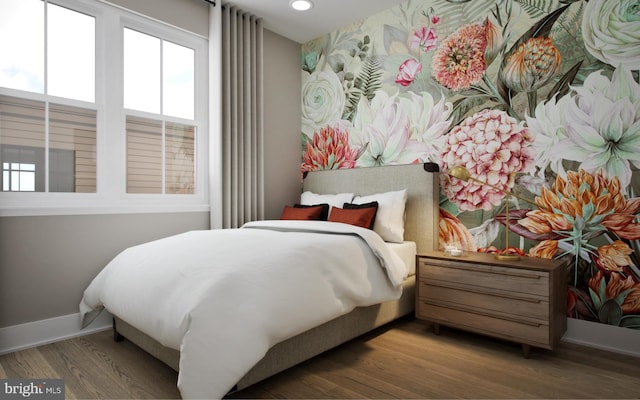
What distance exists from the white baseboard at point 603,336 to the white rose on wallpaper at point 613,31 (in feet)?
5.29

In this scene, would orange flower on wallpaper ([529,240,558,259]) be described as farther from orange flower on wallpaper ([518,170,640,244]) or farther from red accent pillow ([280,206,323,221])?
red accent pillow ([280,206,323,221])

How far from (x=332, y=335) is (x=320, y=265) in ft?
1.57

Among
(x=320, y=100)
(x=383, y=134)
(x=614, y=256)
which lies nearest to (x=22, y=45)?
(x=320, y=100)

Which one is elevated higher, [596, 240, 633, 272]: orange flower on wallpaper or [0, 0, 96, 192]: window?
[0, 0, 96, 192]: window

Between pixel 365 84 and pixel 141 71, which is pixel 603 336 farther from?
pixel 141 71

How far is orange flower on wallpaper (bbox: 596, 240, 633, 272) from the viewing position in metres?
2.30

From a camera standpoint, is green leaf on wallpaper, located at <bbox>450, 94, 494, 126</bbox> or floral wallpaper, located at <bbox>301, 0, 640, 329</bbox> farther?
green leaf on wallpaper, located at <bbox>450, 94, 494, 126</bbox>

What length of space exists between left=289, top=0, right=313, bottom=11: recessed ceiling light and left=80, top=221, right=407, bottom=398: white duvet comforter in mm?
2075

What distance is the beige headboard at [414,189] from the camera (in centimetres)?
300

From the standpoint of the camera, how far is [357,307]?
7.67ft

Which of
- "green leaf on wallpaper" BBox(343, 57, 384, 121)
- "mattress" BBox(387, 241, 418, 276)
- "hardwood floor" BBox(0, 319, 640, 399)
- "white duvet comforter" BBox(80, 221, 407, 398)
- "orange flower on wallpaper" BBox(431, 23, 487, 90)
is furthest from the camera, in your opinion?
"green leaf on wallpaper" BBox(343, 57, 384, 121)

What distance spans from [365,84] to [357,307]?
2.23m

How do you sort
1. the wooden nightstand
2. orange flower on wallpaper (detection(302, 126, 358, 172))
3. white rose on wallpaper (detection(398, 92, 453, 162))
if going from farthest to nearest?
orange flower on wallpaper (detection(302, 126, 358, 172)), white rose on wallpaper (detection(398, 92, 453, 162)), the wooden nightstand

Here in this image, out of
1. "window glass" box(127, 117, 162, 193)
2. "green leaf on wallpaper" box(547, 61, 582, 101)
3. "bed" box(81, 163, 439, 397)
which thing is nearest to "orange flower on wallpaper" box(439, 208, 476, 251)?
"bed" box(81, 163, 439, 397)
